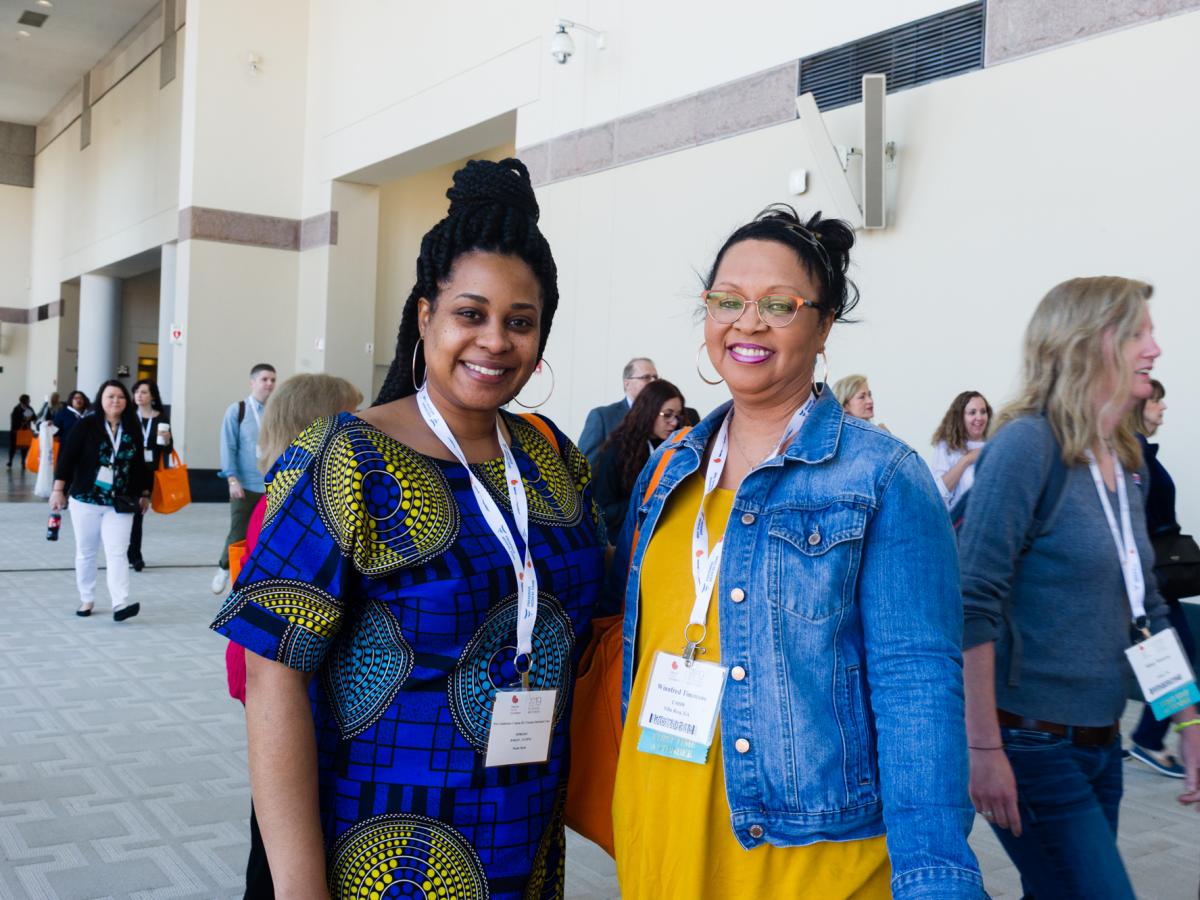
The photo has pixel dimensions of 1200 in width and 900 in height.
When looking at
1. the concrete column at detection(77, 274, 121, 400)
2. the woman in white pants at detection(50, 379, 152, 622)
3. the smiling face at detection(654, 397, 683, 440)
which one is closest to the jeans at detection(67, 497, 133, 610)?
the woman in white pants at detection(50, 379, 152, 622)

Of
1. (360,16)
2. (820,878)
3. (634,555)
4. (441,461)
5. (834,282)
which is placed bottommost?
(820,878)

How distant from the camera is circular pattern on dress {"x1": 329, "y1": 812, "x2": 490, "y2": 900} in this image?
153cm

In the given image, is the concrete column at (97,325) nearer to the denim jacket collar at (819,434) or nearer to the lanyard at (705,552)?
the lanyard at (705,552)

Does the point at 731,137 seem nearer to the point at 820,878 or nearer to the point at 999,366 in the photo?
the point at 999,366

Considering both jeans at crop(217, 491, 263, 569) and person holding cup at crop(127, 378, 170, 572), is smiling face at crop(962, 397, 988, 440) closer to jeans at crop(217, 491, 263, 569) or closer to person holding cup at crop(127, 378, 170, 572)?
jeans at crop(217, 491, 263, 569)

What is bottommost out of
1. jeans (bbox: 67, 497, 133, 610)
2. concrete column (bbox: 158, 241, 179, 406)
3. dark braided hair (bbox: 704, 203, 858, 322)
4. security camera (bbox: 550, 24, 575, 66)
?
jeans (bbox: 67, 497, 133, 610)

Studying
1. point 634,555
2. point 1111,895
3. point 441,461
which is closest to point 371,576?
point 441,461

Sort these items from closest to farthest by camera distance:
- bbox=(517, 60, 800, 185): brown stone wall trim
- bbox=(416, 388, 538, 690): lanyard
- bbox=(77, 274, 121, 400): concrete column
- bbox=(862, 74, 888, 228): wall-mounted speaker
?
bbox=(416, 388, 538, 690): lanyard < bbox=(862, 74, 888, 228): wall-mounted speaker < bbox=(517, 60, 800, 185): brown stone wall trim < bbox=(77, 274, 121, 400): concrete column

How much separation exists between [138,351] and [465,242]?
2529cm

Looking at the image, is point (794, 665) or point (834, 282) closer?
point (794, 665)

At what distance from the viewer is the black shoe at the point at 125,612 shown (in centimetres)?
713

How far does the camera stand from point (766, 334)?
1560mm

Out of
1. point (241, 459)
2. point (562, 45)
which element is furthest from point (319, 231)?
point (241, 459)

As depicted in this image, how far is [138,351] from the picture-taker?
81.1ft
